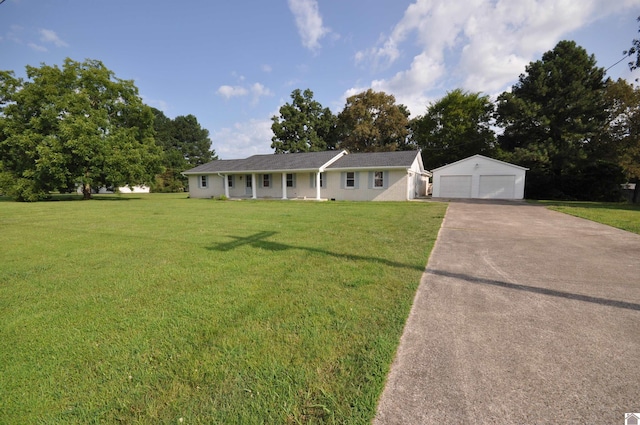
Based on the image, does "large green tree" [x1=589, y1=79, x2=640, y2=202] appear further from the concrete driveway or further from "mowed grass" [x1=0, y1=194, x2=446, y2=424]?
"mowed grass" [x1=0, y1=194, x2=446, y2=424]

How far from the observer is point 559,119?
25.3 meters

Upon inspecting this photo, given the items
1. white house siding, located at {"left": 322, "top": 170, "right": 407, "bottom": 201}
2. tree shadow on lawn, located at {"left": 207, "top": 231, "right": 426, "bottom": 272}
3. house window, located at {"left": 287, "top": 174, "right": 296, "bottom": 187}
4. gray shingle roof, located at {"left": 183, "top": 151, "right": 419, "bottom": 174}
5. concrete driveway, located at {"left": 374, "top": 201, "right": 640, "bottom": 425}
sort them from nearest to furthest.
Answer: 1. concrete driveway, located at {"left": 374, "top": 201, "right": 640, "bottom": 425}
2. tree shadow on lawn, located at {"left": 207, "top": 231, "right": 426, "bottom": 272}
3. white house siding, located at {"left": 322, "top": 170, "right": 407, "bottom": 201}
4. gray shingle roof, located at {"left": 183, "top": 151, "right": 419, "bottom": 174}
5. house window, located at {"left": 287, "top": 174, "right": 296, "bottom": 187}

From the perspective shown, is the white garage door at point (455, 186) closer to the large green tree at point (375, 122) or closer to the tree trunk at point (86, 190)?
the large green tree at point (375, 122)

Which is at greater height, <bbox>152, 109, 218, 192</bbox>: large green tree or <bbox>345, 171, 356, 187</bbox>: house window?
<bbox>152, 109, 218, 192</bbox>: large green tree

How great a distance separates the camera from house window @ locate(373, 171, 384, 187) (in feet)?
66.0

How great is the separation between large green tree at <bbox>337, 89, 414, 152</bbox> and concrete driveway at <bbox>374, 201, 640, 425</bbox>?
34776 millimetres

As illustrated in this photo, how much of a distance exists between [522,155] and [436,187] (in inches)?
315

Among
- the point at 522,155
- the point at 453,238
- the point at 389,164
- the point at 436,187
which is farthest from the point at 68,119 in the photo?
the point at 522,155

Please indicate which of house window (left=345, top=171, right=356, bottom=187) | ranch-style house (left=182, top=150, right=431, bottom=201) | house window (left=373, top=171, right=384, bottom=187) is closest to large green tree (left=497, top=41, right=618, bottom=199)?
ranch-style house (left=182, top=150, right=431, bottom=201)

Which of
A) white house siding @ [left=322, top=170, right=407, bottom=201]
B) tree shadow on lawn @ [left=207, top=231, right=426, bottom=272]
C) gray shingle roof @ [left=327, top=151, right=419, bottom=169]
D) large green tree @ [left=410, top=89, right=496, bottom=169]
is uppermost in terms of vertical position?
large green tree @ [left=410, top=89, right=496, bottom=169]

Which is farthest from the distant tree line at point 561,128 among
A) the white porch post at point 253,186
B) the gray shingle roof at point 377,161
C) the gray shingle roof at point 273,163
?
the white porch post at point 253,186

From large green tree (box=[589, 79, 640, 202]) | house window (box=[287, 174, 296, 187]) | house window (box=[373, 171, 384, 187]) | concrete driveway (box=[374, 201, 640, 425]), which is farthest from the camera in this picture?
house window (box=[287, 174, 296, 187])

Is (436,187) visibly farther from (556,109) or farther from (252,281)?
(252,281)

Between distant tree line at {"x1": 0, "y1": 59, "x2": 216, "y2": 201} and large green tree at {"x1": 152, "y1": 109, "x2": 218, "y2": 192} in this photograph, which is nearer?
distant tree line at {"x1": 0, "y1": 59, "x2": 216, "y2": 201}
